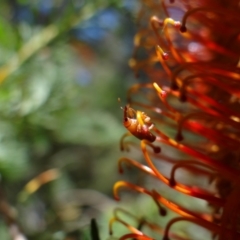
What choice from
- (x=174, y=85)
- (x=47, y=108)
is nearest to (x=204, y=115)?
(x=174, y=85)

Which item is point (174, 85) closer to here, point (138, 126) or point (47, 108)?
point (138, 126)

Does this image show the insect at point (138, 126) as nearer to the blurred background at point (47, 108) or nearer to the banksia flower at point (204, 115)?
the banksia flower at point (204, 115)

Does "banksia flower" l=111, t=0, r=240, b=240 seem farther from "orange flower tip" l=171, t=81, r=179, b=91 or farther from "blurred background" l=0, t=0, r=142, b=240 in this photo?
"blurred background" l=0, t=0, r=142, b=240

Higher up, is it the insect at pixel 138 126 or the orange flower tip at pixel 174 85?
the orange flower tip at pixel 174 85

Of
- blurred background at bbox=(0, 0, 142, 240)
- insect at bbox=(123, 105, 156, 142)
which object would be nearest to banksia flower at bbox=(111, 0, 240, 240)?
insect at bbox=(123, 105, 156, 142)

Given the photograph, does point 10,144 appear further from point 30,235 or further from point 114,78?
point 114,78

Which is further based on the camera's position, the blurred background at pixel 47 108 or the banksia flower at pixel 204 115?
the blurred background at pixel 47 108

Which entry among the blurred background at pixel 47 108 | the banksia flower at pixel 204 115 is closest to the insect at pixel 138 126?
the banksia flower at pixel 204 115

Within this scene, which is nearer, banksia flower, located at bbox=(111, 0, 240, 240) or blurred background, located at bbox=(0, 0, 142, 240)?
banksia flower, located at bbox=(111, 0, 240, 240)

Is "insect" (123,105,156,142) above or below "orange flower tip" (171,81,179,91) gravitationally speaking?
below

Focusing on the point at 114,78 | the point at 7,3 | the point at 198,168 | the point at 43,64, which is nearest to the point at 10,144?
the point at 43,64

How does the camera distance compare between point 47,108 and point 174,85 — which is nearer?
point 174,85

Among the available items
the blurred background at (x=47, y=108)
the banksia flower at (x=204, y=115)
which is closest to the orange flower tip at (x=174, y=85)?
the banksia flower at (x=204, y=115)
